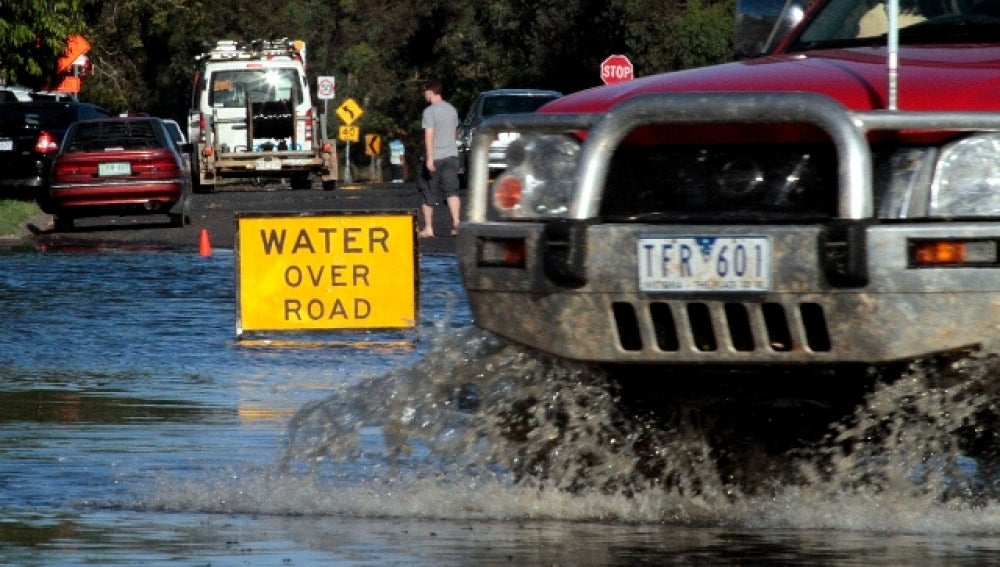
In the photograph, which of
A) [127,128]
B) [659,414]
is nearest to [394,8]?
[127,128]

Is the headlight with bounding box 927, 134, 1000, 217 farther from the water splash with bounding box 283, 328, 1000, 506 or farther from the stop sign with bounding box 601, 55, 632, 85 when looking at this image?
the stop sign with bounding box 601, 55, 632, 85

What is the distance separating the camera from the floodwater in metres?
6.21

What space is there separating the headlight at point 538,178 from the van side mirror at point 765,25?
179 cm

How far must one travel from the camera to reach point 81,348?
504 inches

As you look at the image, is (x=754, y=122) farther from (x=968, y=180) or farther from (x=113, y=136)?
(x=113, y=136)

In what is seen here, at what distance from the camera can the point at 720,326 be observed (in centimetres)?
618

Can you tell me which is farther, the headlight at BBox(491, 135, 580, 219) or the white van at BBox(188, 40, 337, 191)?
the white van at BBox(188, 40, 337, 191)

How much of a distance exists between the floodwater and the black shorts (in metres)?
14.9

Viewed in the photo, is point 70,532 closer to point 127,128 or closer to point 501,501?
point 501,501

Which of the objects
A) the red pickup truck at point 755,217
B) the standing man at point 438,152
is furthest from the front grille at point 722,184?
the standing man at point 438,152

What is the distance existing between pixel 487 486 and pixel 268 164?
110 feet

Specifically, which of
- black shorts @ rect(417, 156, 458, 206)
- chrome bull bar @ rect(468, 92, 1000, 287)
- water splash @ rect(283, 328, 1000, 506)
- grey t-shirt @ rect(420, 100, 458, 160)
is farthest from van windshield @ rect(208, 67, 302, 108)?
chrome bull bar @ rect(468, 92, 1000, 287)

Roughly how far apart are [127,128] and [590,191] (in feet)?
73.7

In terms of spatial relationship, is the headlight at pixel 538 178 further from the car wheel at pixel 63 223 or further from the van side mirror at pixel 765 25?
the car wheel at pixel 63 223
